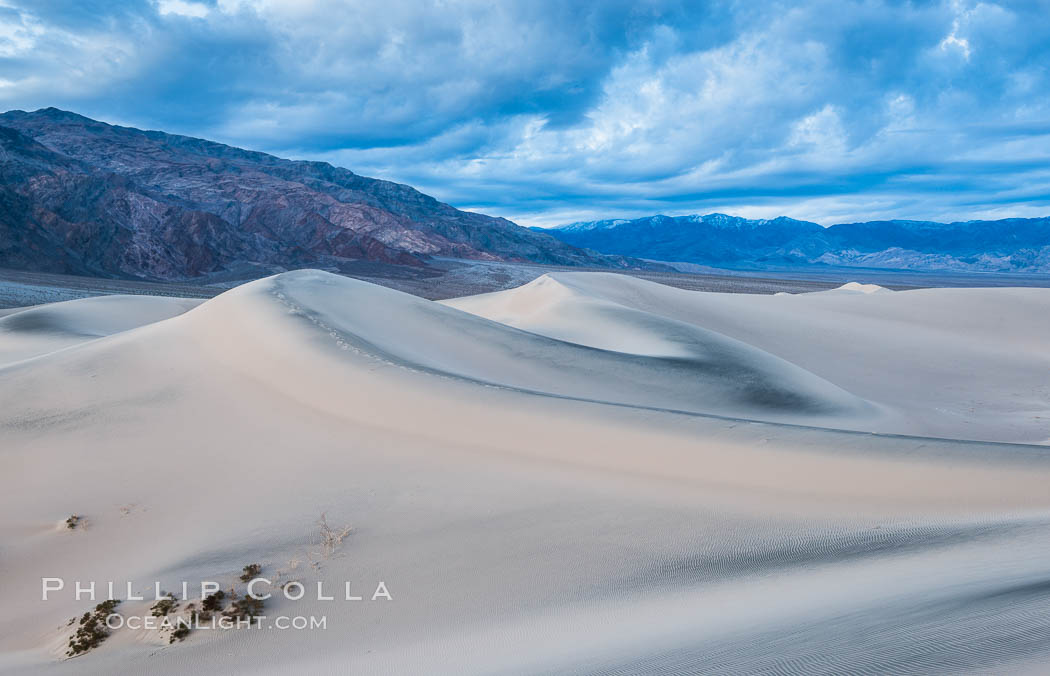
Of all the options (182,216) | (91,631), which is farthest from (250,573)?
(182,216)

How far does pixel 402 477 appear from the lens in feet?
19.6

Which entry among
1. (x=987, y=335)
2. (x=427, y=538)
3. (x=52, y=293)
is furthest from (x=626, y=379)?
(x=52, y=293)

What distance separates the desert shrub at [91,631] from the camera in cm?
391

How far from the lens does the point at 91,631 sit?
4020 millimetres

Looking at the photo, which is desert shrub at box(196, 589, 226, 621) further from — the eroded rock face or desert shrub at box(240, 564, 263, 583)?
the eroded rock face

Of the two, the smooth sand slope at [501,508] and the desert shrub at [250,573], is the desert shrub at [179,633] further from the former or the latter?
the desert shrub at [250,573]

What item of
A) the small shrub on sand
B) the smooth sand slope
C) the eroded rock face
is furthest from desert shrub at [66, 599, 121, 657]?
the eroded rock face

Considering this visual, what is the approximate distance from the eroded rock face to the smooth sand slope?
168 feet

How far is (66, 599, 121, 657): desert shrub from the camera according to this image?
391 centimetres

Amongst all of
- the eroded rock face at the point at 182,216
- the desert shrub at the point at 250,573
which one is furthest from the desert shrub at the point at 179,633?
the eroded rock face at the point at 182,216

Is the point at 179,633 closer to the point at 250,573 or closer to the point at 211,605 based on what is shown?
the point at 211,605

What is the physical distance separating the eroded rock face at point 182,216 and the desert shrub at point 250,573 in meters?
55.0

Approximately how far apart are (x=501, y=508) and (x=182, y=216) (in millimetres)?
64355

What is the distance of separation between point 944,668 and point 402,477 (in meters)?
4.19
